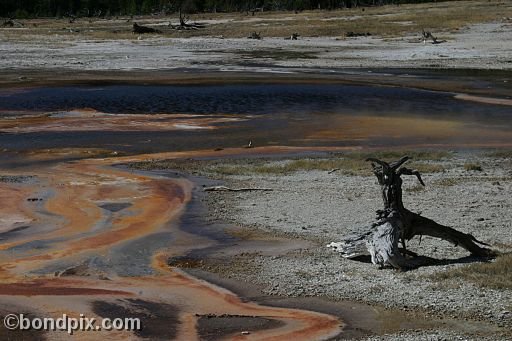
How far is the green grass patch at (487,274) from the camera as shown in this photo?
29.7ft

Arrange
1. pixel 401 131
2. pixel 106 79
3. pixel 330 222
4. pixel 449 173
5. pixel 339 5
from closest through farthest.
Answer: pixel 330 222 < pixel 449 173 < pixel 401 131 < pixel 106 79 < pixel 339 5

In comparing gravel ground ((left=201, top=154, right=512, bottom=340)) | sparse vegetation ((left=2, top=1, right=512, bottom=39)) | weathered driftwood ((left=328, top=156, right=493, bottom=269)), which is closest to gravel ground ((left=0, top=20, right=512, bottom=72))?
sparse vegetation ((left=2, top=1, right=512, bottom=39))

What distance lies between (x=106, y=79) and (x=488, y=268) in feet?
87.8

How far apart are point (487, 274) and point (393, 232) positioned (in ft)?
3.47

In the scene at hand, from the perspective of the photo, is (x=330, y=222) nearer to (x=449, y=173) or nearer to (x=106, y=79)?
(x=449, y=173)

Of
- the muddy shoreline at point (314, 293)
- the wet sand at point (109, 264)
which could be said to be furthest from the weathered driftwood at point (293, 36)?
the muddy shoreline at point (314, 293)

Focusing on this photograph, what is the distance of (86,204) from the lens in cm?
1361

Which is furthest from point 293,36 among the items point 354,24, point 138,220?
point 138,220

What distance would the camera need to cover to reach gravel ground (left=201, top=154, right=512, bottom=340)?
8.79 metres

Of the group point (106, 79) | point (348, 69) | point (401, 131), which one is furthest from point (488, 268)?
point (348, 69)

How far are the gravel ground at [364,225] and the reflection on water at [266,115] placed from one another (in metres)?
3.83

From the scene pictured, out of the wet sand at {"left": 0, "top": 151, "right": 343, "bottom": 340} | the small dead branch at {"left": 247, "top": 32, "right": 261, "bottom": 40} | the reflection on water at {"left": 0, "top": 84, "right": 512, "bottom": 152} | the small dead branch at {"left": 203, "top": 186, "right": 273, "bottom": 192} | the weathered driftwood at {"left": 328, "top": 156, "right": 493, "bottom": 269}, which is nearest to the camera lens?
the wet sand at {"left": 0, "top": 151, "right": 343, "bottom": 340}

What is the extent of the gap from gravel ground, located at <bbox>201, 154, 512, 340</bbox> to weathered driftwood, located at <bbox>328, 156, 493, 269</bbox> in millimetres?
167

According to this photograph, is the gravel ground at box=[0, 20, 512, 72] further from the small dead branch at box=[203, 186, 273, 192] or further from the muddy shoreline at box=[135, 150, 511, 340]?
the muddy shoreline at box=[135, 150, 511, 340]
